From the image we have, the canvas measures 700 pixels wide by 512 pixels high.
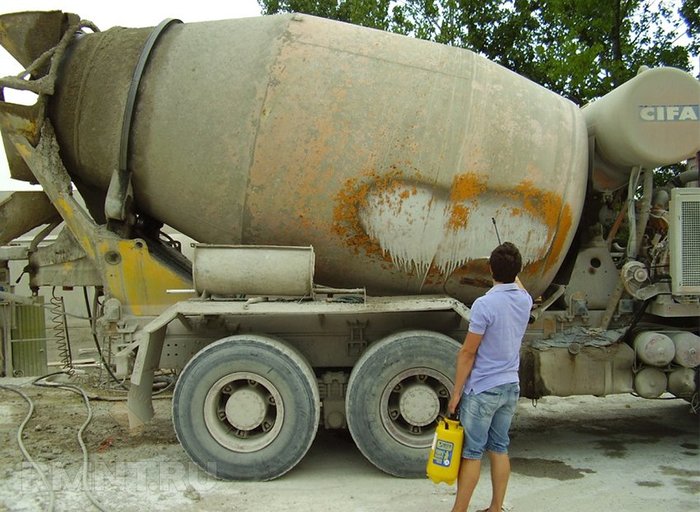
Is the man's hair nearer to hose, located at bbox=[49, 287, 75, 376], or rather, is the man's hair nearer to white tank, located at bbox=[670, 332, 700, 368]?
white tank, located at bbox=[670, 332, 700, 368]

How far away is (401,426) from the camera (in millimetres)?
5570

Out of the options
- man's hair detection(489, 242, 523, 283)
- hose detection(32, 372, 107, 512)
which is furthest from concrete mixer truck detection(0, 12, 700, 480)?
man's hair detection(489, 242, 523, 283)

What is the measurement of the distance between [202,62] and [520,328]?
3431 mm

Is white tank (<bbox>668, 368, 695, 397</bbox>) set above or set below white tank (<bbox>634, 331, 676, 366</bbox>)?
below

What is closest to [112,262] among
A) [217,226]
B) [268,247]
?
[217,226]

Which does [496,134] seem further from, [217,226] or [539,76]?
[539,76]

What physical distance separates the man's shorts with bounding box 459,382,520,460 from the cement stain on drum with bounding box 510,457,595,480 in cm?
138

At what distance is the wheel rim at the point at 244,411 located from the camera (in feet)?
17.7

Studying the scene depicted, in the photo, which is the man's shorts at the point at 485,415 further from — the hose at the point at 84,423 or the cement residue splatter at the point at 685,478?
the hose at the point at 84,423

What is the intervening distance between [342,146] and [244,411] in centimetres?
218

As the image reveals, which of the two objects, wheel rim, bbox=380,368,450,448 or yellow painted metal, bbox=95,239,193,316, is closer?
wheel rim, bbox=380,368,450,448

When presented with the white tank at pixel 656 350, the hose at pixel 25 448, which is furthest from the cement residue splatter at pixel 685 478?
the hose at pixel 25 448

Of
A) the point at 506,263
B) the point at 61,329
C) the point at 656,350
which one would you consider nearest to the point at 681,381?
the point at 656,350

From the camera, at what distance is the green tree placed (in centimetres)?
1242
